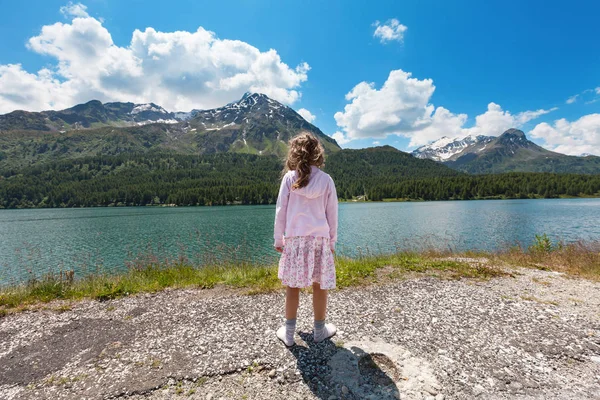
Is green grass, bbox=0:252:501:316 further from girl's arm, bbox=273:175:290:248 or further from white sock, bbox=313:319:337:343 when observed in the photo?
girl's arm, bbox=273:175:290:248

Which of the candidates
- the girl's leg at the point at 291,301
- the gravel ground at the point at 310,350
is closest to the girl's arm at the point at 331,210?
the girl's leg at the point at 291,301

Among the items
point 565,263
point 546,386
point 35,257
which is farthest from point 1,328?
point 35,257

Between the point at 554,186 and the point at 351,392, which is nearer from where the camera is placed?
the point at 351,392

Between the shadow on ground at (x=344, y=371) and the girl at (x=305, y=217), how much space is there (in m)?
1.06

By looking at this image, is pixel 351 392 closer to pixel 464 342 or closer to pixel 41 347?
pixel 464 342

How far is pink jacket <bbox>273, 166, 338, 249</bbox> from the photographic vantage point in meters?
4.43

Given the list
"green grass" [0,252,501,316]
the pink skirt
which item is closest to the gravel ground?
"green grass" [0,252,501,316]

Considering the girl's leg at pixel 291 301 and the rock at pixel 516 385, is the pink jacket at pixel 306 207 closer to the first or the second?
the girl's leg at pixel 291 301

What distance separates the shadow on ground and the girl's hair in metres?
2.79

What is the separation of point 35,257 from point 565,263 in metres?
38.2

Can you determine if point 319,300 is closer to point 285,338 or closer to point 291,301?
point 291,301

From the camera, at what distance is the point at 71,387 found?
13.0 ft

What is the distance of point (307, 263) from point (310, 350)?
1.56 m

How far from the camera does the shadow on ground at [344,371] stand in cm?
378
